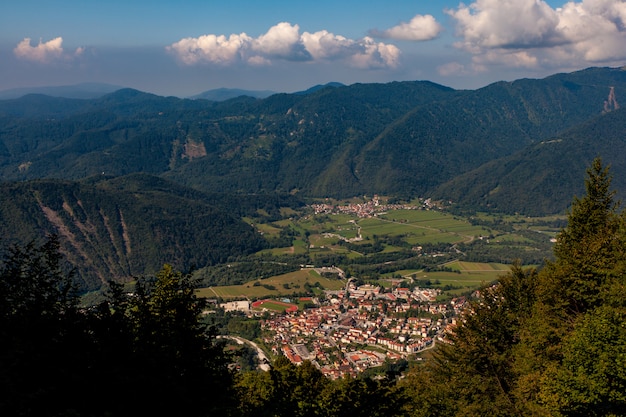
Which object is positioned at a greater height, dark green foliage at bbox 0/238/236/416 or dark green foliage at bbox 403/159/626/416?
dark green foliage at bbox 0/238/236/416

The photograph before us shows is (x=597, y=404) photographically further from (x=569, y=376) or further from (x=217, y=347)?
(x=217, y=347)

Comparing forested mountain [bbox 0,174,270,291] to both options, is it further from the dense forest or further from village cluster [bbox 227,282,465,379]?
the dense forest

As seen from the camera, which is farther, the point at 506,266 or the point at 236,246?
the point at 236,246

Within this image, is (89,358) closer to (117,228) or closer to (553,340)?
(553,340)

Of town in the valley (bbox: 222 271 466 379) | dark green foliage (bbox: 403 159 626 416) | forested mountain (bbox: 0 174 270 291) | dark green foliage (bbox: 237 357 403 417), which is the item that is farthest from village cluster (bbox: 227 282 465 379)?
forested mountain (bbox: 0 174 270 291)

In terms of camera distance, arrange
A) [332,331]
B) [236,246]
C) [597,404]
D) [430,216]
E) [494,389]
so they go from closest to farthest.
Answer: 1. [597,404]
2. [494,389]
3. [332,331]
4. [236,246]
5. [430,216]

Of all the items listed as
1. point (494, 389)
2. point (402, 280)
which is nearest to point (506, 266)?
point (402, 280)
